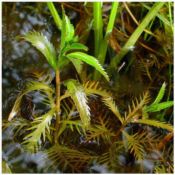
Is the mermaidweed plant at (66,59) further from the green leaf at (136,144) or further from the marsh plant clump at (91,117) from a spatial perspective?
the green leaf at (136,144)

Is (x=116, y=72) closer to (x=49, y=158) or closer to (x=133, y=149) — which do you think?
(x=133, y=149)

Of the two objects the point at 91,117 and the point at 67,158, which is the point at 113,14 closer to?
the point at 91,117

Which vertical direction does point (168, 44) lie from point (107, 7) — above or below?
below

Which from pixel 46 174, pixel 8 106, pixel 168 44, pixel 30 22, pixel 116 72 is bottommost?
pixel 46 174

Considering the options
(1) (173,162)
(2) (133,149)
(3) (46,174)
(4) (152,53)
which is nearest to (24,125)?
(3) (46,174)

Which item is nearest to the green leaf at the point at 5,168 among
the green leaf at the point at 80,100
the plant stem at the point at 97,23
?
the green leaf at the point at 80,100

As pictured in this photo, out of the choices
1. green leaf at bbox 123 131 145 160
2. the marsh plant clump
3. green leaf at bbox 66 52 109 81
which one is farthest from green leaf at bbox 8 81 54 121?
green leaf at bbox 123 131 145 160

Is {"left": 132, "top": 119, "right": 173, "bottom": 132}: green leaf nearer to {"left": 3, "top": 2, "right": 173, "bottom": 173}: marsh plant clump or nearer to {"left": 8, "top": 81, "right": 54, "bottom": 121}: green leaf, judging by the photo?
{"left": 3, "top": 2, "right": 173, "bottom": 173}: marsh plant clump

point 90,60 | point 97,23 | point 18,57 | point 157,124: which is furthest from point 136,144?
point 18,57
